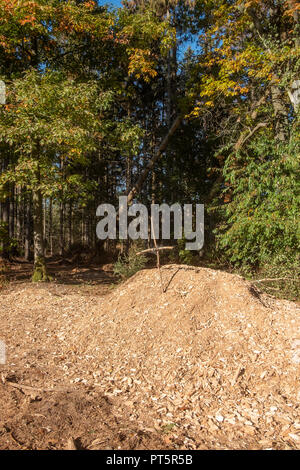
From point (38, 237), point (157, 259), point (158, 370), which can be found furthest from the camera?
point (38, 237)

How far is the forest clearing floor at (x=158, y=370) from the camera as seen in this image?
257cm

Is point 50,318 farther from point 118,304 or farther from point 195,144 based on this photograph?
point 195,144

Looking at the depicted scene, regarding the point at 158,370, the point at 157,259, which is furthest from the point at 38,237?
the point at 158,370

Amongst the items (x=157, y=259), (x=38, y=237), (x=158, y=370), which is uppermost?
(x=38, y=237)

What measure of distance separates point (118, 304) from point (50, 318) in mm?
1276

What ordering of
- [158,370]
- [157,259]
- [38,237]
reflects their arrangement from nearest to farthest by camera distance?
[158,370], [157,259], [38,237]

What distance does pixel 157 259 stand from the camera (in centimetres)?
518

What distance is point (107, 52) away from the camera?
856 centimetres

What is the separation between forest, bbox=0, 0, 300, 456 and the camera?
2.86 metres

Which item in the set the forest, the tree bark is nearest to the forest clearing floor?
the forest

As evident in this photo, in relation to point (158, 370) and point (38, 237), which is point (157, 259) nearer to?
point (158, 370)

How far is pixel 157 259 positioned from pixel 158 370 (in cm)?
190

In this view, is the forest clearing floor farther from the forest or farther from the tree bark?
the tree bark
